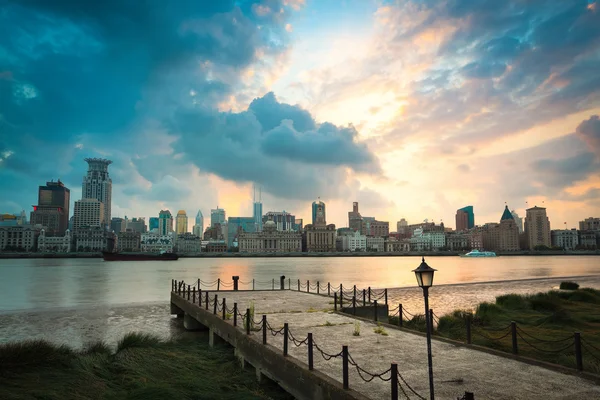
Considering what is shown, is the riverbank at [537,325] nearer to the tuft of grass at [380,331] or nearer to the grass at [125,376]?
the tuft of grass at [380,331]

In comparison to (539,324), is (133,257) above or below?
below

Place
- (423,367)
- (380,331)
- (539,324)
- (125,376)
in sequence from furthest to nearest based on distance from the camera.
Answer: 1. (539,324)
2. (380,331)
3. (125,376)
4. (423,367)

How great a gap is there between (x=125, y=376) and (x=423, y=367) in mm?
8068

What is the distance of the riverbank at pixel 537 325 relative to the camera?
13526 millimetres

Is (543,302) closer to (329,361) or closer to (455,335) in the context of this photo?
(455,335)

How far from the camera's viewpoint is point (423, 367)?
1027 centimetres

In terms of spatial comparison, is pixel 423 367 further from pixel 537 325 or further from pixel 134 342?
pixel 537 325

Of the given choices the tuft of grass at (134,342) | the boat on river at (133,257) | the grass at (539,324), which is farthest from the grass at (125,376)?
the boat on river at (133,257)

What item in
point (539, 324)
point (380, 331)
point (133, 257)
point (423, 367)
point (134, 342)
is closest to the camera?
point (423, 367)

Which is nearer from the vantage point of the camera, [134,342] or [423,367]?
[423,367]

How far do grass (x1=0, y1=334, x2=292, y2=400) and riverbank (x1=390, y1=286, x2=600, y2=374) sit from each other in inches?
292

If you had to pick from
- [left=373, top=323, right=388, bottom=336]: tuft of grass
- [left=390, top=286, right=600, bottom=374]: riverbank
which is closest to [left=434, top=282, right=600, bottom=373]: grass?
[left=390, top=286, right=600, bottom=374]: riverbank

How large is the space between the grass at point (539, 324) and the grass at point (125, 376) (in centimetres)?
802

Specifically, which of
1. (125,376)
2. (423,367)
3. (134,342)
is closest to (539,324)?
(423,367)
